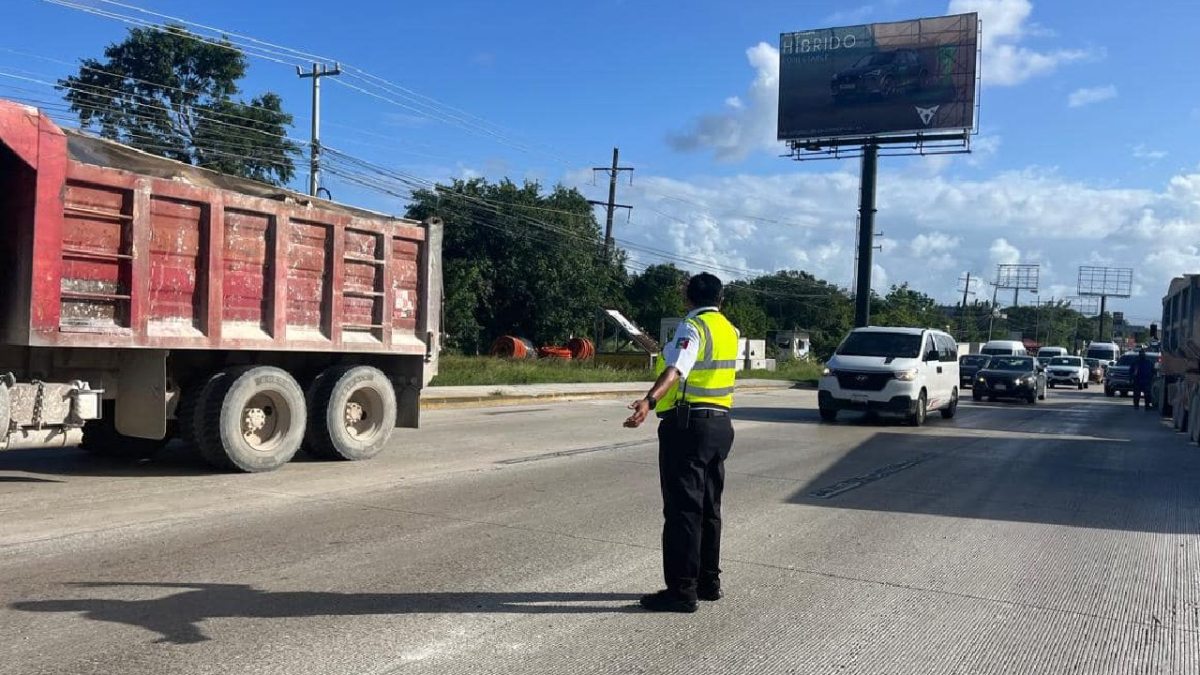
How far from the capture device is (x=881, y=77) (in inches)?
1689

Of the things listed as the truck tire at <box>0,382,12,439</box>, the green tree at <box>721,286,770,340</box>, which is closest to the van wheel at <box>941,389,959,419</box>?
the truck tire at <box>0,382,12,439</box>

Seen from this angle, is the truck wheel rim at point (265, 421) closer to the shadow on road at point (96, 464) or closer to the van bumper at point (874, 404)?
the shadow on road at point (96, 464)

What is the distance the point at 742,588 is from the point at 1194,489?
24.7ft

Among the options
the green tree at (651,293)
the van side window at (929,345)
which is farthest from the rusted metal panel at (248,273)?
the green tree at (651,293)

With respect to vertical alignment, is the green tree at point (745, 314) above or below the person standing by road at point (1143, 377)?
above

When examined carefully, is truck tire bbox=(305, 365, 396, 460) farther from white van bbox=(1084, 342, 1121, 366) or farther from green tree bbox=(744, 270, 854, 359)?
green tree bbox=(744, 270, 854, 359)

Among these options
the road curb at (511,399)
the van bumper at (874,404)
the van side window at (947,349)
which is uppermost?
the van side window at (947,349)

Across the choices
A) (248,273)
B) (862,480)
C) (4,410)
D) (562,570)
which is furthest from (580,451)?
(4,410)

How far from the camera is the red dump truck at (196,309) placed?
768cm

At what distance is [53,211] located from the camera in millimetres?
7629

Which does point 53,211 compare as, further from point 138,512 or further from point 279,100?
point 279,100

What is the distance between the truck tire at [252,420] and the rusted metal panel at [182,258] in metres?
0.39

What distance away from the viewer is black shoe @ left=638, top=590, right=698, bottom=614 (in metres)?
5.20

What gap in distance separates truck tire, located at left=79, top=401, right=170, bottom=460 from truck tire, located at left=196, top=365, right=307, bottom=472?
112 centimetres
